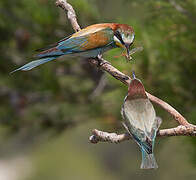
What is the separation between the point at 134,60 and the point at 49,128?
0.54 m

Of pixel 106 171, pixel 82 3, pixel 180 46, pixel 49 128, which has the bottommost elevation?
pixel 106 171

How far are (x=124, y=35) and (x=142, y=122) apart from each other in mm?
266

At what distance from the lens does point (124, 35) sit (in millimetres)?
1229

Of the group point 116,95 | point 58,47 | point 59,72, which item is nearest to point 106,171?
point 59,72

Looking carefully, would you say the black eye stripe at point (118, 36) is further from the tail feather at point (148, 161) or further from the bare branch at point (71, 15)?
the tail feather at point (148, 161)

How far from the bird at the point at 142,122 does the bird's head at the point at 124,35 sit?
14cm

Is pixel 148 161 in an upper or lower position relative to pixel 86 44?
lower

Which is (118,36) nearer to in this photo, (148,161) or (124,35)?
(124,35)

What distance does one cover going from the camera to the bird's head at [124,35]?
1.22 metres

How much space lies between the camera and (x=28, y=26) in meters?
1.83

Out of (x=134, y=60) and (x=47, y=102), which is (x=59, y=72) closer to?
(x=47, y=102)

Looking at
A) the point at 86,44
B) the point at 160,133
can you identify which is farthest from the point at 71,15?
the point at 160,133

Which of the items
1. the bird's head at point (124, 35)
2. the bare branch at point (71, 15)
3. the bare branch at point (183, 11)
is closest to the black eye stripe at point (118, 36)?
the bird's head at point (124, 35)

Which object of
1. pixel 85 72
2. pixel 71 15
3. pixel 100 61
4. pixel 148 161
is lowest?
pixel 85 72
